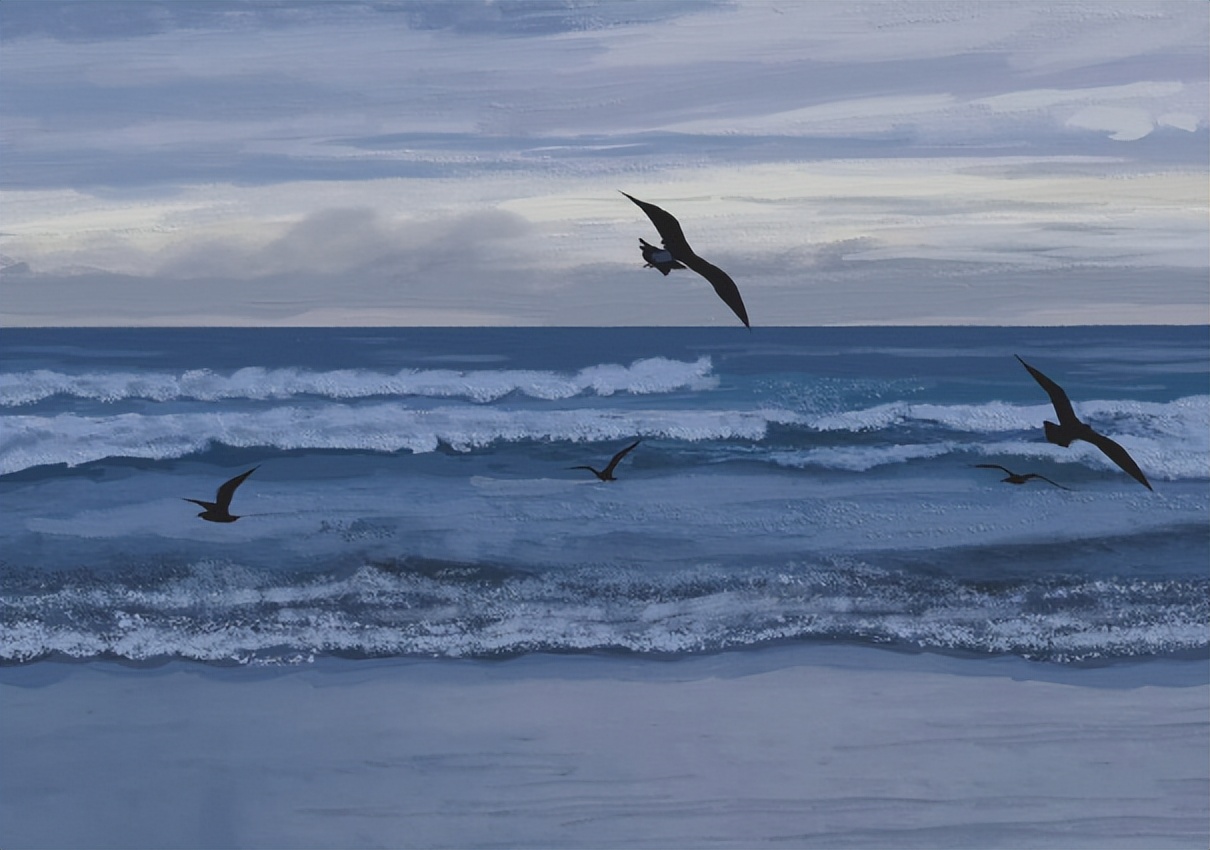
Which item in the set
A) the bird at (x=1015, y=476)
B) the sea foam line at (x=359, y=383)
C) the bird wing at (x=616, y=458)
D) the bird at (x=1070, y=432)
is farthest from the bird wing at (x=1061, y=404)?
the bird wing at (x=616, y=458)

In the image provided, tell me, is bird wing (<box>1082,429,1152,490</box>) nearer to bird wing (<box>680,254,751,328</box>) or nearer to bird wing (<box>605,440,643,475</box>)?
bird wing (<box>680,254,751,328</box>)

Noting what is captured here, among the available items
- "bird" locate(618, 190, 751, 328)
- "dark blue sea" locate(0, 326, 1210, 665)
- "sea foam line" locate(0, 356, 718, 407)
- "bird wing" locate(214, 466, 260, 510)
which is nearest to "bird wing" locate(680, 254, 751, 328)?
"bird" locate(618, 190, 751, 328)

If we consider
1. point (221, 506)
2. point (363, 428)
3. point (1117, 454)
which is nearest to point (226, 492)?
point (221, 506)

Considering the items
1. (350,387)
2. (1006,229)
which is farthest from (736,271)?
(350,387)

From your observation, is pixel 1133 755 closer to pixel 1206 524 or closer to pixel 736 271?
pixel 1206 524

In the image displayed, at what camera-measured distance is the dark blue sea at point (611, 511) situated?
200 cm

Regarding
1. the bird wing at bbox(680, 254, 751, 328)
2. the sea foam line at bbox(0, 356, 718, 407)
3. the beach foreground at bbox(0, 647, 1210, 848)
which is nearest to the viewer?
the bird wing at bbox(680, 254, 751, 328)

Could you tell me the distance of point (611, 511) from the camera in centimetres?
205

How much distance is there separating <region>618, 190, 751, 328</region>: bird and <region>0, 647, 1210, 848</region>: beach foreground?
79 cm

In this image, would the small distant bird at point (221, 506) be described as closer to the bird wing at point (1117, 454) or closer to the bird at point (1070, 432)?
the bird at point (1070, 432)

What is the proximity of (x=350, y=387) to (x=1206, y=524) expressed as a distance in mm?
1902

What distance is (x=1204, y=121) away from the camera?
2.02m

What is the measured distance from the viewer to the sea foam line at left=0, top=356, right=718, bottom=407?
2.00 m

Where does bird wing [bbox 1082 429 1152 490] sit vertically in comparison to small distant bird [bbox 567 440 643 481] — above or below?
above
